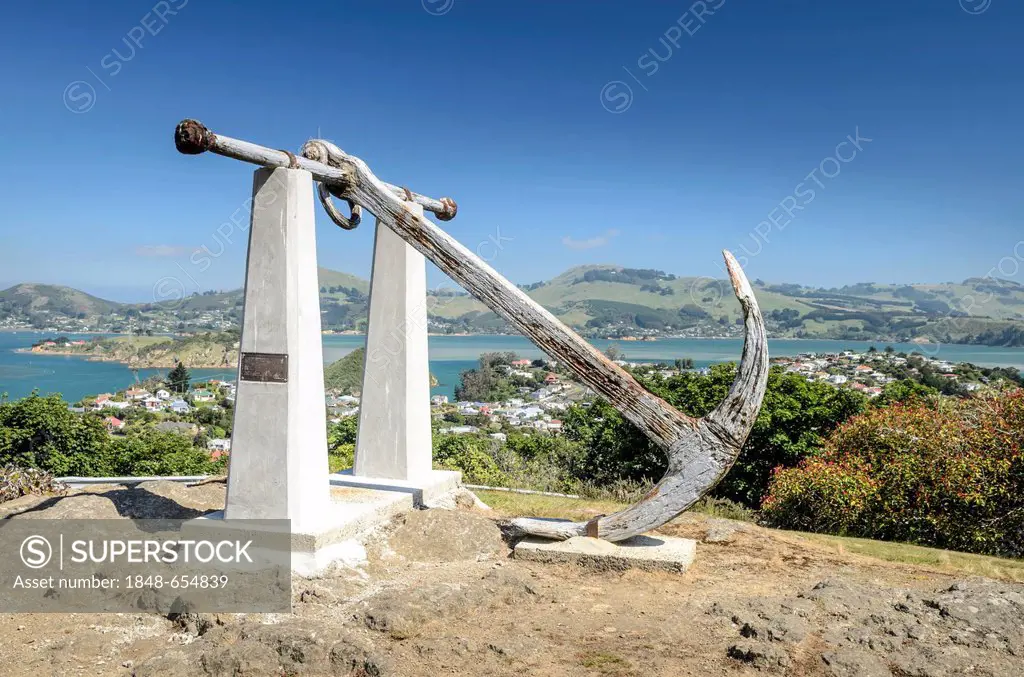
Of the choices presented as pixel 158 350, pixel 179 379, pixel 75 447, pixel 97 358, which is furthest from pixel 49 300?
pixel 75 447

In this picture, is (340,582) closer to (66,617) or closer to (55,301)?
(66,617)

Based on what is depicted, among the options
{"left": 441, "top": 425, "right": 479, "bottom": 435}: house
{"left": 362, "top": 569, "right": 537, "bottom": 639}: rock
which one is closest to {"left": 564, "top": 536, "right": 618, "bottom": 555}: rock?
{"left": 362, "top": 569, "right": 537, "bottom": 639}: rock

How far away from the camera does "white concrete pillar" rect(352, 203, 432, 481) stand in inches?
383

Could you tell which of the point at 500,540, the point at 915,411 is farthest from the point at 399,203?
the point at 915,411

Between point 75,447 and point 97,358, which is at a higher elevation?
point 97,358

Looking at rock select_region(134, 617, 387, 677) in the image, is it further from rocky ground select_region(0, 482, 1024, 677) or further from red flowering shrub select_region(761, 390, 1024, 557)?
red flowering shrub select_region(761, 390, 1024, 557)

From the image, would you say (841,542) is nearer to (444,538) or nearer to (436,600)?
(444,538)

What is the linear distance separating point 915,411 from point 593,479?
21.3 feet

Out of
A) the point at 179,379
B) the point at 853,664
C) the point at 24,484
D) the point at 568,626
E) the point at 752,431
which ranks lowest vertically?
the point at 568,626

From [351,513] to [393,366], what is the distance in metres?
2.39

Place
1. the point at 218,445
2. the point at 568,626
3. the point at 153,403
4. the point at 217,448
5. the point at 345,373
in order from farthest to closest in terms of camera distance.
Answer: the point at 153,403, the point at 218,445, the point at 217,448, the point at 345,373, the point at 568,626

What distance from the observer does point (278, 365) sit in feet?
24.3

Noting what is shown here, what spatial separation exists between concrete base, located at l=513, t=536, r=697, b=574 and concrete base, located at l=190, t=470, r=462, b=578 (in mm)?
1789

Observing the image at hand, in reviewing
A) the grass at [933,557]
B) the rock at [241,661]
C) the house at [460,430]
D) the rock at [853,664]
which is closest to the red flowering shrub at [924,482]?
the grass at [933,557]
